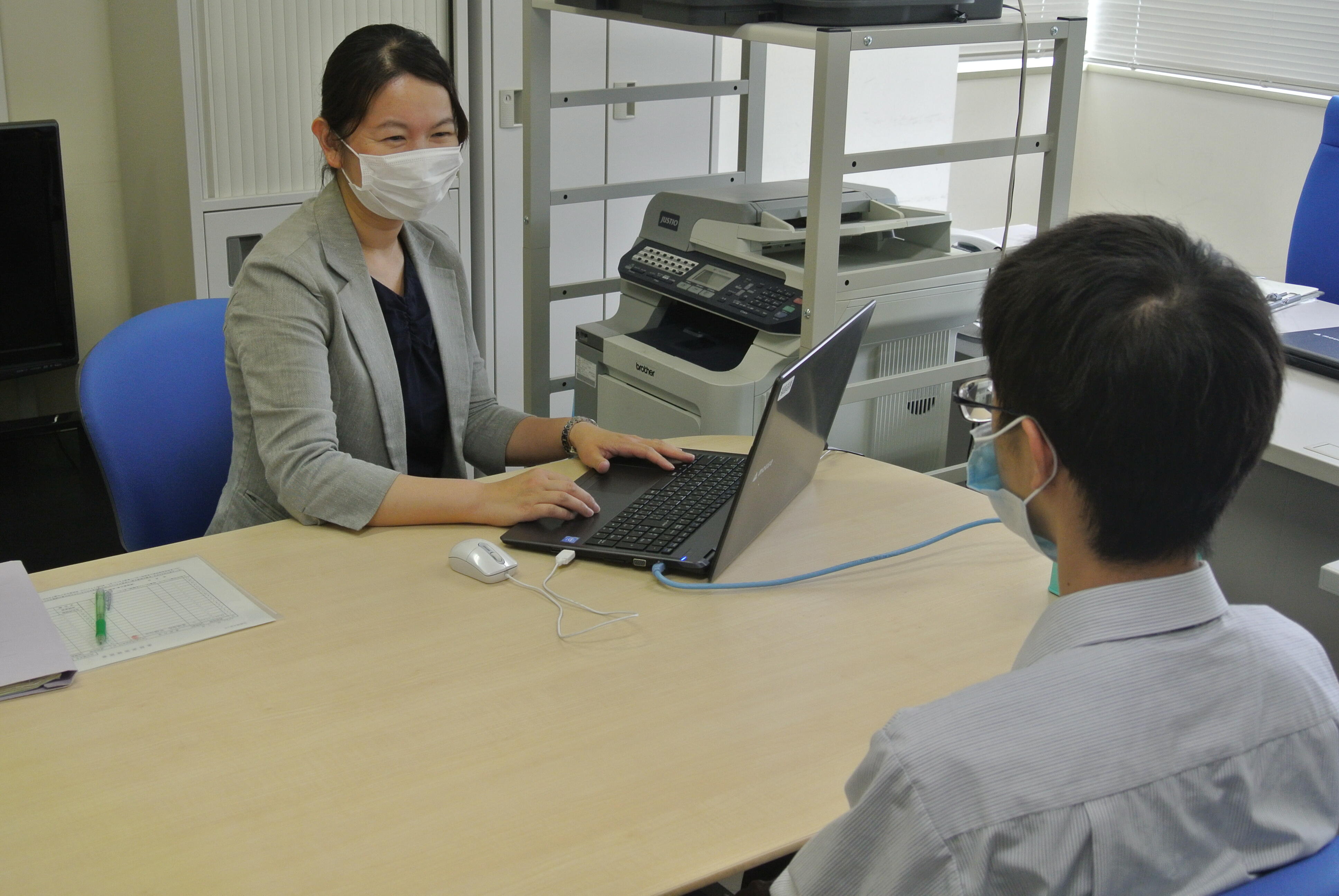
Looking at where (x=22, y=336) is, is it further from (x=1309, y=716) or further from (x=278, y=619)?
(x=1309, y=716)

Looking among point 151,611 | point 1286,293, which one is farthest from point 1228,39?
point 151,611

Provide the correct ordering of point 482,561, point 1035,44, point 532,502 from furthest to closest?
point 1035,44 < point 532,502 < point 482,561

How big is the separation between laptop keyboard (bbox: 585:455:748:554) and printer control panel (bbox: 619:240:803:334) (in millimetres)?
311

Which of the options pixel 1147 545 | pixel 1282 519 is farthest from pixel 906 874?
pixel 1282 519

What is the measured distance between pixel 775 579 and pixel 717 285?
0.77m

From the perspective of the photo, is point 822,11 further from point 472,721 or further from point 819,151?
point 472,721

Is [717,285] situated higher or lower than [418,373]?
higher

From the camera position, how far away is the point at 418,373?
1.82 metres

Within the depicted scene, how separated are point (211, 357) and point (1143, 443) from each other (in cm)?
145

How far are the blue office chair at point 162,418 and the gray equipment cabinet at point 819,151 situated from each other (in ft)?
2.41

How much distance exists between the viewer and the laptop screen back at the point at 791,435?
→ 1.37 m

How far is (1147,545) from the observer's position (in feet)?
2.78

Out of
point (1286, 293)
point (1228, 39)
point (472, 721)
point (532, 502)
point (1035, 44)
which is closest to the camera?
point (472, 721)

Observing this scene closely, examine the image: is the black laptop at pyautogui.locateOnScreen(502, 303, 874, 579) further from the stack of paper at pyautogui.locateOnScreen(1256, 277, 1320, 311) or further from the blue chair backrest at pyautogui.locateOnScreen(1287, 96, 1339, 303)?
the blue chair backrest at pyautogui.locateOnScreen(1287, 96, 1339, 303)
